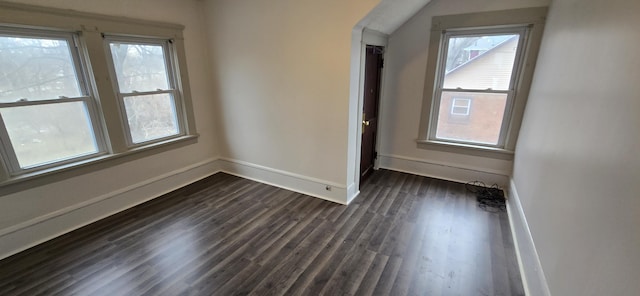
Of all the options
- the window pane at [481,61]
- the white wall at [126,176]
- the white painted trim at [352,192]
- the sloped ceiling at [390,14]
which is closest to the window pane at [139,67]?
the white wall at [126,176]

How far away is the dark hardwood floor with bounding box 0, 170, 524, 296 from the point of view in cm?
206

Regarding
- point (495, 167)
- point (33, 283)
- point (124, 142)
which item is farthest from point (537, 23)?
point (33, 283)

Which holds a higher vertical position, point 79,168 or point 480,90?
point 480,90

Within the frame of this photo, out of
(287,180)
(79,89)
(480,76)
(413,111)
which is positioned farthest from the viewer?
(413,111)

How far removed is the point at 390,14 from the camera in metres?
3.10

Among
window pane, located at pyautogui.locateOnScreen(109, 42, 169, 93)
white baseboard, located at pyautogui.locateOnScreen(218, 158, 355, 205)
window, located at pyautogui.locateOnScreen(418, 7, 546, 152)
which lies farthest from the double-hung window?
window, located at pyautogui.locateOnScreen(418, 7, 546, 152)

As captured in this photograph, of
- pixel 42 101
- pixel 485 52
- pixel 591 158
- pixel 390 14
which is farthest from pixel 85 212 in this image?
pixel 485 52

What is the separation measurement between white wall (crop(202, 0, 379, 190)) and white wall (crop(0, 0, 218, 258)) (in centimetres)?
25

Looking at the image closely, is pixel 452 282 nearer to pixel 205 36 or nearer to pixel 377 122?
pixel 377 122

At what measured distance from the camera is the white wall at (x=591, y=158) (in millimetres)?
1080

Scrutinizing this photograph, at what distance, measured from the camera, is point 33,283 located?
2.08m

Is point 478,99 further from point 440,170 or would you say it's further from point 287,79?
point 287,79

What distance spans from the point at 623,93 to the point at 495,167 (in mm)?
2695

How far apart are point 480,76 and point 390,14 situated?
1517 mm
